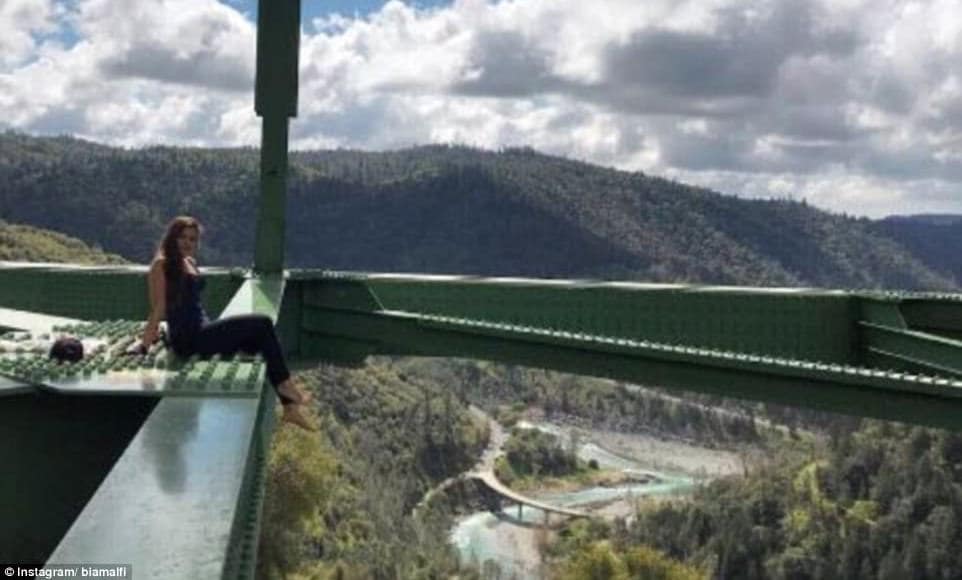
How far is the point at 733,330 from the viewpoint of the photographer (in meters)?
11.3

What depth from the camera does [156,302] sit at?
7.56 metres

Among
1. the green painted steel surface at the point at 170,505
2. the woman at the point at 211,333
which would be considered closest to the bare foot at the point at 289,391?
the woman at the point at 211,333

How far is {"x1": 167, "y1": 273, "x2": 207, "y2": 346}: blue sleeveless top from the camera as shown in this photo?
7.44 meters

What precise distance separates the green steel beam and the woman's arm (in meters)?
3.42

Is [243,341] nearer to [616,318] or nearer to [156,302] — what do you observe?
[156,302]

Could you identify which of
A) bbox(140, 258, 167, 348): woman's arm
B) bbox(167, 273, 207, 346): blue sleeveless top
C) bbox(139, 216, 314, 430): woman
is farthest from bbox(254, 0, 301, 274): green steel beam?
bbox(167, 273, 207, 346): blue sleeveless top

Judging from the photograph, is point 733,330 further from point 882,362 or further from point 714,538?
point 714,538

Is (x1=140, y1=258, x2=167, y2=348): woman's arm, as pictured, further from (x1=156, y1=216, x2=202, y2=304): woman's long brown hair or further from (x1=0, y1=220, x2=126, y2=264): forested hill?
(x1=0, y1=220, x2=126, y2=264): forested hill

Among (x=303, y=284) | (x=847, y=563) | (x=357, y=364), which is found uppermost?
(x=303, y=284)

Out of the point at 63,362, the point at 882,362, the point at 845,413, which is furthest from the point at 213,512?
the point at 882,362

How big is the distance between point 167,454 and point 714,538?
195005mm

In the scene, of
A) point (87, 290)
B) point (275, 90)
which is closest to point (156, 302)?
point (275, 90)

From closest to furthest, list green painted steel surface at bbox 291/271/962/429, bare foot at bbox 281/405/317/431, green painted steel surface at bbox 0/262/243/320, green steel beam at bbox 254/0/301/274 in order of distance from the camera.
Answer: bare foot at bbox 281/405/317/431
green painted steel surface at bbox 291/271/962/429
green steel beam at bbox 254/0/301/274
green painted steel surface at bbox 0/262/243/320

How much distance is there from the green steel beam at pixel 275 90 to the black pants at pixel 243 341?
13.0ft
